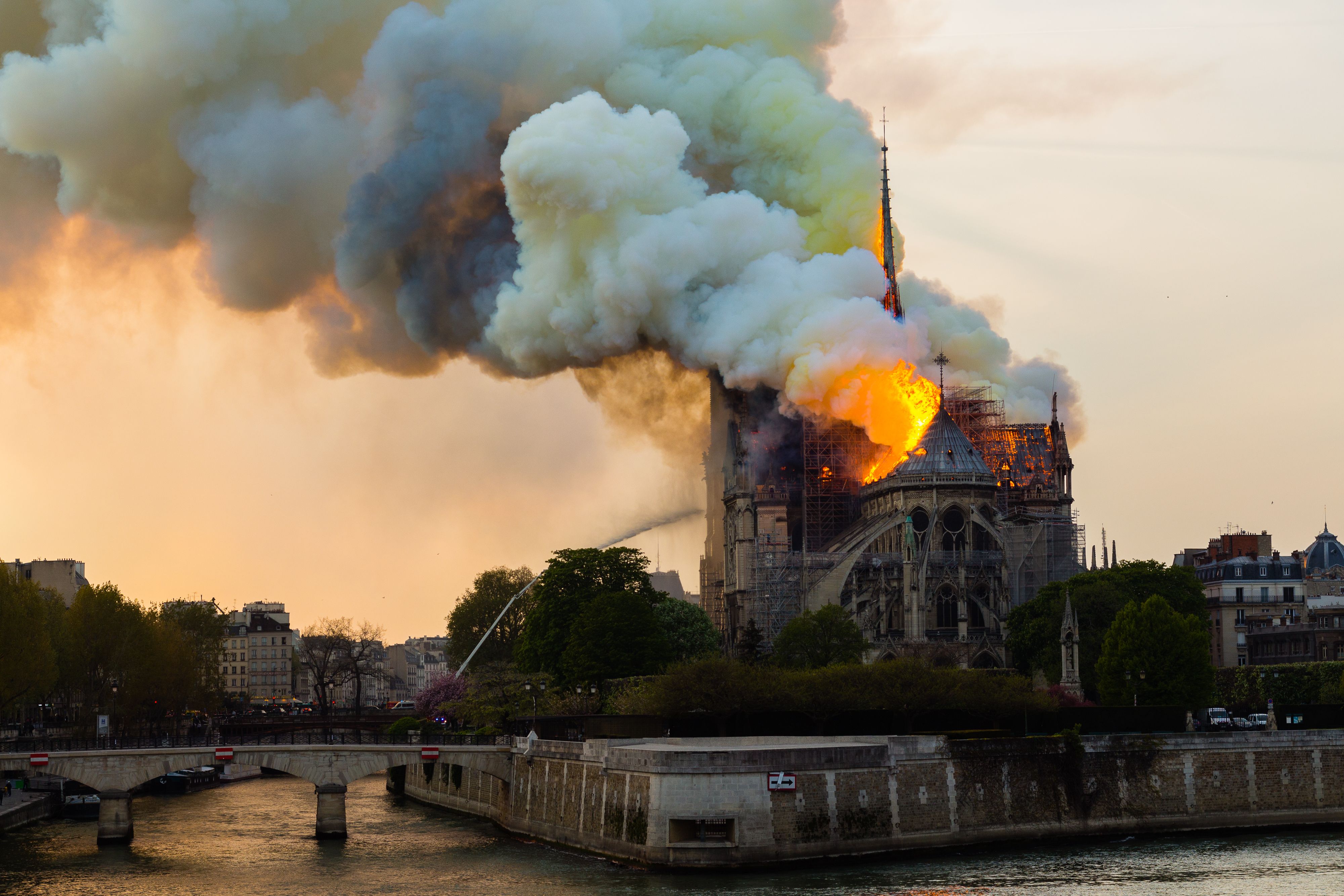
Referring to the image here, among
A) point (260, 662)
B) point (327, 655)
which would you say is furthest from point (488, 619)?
point (260, 662)

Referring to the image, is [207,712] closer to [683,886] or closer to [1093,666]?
[1093,666]

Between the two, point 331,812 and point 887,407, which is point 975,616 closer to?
point 887,407

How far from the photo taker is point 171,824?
74.4 metres

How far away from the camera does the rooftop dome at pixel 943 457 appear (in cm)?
10994

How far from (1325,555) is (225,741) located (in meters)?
82.4

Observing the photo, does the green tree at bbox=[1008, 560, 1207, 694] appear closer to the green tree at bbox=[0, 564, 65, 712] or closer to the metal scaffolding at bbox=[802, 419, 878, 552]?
the metal scaffolding at bbox=[802, 419, 878, 552]

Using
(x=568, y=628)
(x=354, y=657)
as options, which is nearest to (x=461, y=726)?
(x=568, y=628)

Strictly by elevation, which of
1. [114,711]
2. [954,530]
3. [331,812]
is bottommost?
[331,812]

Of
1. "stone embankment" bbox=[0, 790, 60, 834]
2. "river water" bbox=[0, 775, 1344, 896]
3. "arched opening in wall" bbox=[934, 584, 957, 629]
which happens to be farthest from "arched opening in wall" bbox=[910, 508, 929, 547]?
"stone embankment" bbox=[0, 790, 60, 834]

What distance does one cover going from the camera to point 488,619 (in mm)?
135000

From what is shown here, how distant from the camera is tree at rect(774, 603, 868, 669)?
92.3 metres

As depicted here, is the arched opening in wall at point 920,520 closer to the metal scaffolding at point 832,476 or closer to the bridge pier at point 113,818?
the metal scaffolding at point 832,476

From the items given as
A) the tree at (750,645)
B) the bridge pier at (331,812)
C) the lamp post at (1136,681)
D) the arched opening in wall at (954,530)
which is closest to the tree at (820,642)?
the tree at (750,645)

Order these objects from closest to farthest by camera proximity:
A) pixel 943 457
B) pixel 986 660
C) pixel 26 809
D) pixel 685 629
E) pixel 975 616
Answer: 1. pixel 26 809
2. pixel 685 629
3. pixel 986 660
4. pixel 975 616
5. pixel 943 457
